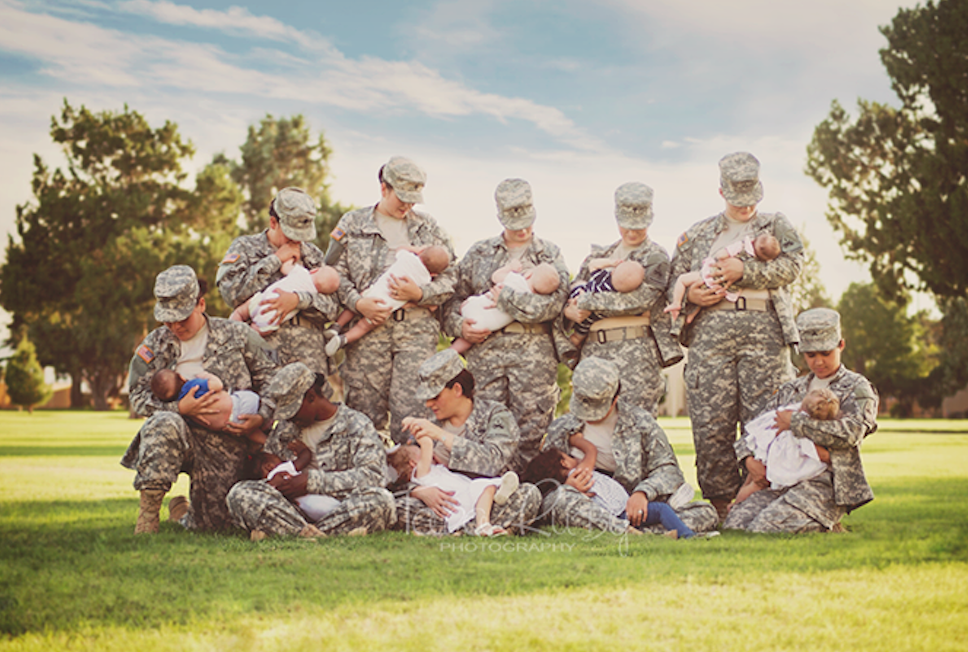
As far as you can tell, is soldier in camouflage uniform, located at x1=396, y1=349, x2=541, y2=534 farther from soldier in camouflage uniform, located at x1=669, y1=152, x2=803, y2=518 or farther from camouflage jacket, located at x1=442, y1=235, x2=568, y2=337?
soldier in camouflage uniform, located at x1=669, y1=152, x2=803, y2=518

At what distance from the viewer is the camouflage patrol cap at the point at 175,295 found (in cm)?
600

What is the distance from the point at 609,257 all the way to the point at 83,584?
497 centimetres

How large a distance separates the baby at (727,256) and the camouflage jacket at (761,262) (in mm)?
101

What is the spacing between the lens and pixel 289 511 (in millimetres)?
5473

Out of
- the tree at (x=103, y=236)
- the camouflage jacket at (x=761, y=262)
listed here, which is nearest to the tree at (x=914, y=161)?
the camouflage jacket at (x=761, y=262)

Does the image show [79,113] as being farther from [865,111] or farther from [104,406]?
[865,111]

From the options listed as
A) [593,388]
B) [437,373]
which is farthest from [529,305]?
[437,373]

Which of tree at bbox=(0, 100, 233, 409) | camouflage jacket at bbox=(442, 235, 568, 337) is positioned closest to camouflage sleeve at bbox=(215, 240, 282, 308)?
camouflage jacket at bbox=(442, 235, 568, 337)

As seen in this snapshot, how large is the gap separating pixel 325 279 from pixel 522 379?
1.96 m

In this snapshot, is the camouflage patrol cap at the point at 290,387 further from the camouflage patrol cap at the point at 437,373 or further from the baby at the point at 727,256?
the baby at the point at 727,256

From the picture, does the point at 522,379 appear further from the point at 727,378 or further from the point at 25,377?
the point at 25,377

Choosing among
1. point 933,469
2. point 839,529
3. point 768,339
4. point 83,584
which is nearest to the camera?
point 83,584

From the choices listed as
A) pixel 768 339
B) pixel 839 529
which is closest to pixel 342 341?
pixel 768 339

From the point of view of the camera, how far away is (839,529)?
6.09 metres
